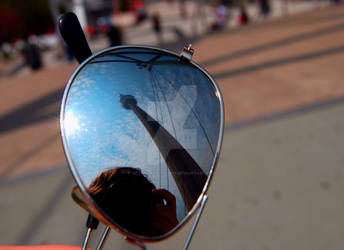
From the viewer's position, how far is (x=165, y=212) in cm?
80

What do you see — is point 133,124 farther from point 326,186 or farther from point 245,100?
point 245,100

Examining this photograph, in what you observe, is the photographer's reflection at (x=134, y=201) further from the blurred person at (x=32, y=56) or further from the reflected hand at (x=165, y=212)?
the blurred person at (x=32, y=56)

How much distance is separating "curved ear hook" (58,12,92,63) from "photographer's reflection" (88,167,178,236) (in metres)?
0.32

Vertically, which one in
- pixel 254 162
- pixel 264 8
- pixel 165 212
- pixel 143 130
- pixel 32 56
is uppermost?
pixel 143 130

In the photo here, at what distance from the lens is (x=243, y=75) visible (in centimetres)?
676

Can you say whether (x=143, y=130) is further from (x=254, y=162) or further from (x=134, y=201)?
(x=254, y=162)

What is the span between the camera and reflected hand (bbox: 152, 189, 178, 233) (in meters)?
0.79

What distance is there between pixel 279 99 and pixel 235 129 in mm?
1225

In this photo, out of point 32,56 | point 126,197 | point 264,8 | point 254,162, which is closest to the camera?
point 126,197

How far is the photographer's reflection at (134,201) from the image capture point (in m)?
0.74

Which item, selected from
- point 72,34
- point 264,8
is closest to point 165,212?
point 72,34

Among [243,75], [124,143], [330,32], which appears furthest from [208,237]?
[330,32]

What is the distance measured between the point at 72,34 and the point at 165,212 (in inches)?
19.7

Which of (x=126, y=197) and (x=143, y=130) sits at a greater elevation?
(x=143, y=130)
